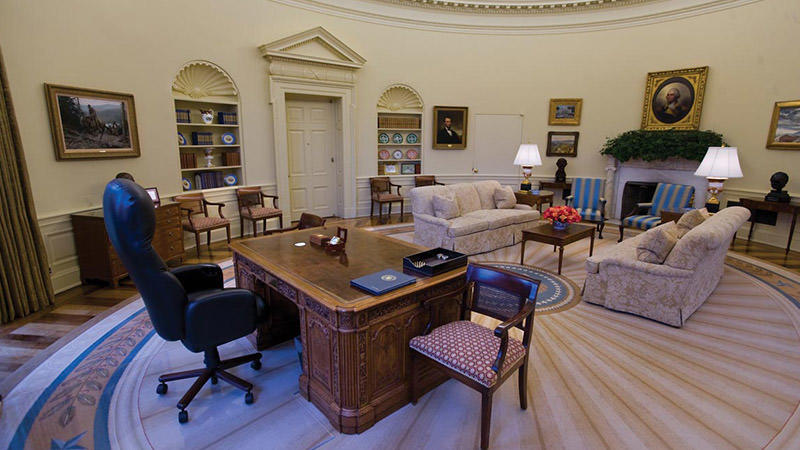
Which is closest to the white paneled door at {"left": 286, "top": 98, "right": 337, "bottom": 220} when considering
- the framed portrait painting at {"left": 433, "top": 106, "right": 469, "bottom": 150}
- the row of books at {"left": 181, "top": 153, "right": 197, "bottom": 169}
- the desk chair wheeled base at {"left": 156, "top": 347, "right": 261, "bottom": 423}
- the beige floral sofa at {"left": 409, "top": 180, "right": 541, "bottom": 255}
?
the row of books at {"left": 181, "top": 153, "right": 197, "bottom": 169}

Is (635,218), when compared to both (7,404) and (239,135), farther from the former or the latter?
(7,404)

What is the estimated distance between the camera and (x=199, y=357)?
3.02 metres

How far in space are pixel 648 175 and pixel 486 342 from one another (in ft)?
22.5

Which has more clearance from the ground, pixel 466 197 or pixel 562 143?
pixel 562 143

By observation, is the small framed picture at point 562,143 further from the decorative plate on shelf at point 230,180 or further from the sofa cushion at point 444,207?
the decorative plate on shelf at point 230,180

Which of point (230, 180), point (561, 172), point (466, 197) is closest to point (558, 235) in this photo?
point (466, 197)

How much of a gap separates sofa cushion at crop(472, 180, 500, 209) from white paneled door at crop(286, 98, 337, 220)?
A: 119 inches

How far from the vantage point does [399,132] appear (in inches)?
336

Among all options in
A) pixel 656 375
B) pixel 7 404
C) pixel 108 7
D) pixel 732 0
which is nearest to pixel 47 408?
pixel 7 404

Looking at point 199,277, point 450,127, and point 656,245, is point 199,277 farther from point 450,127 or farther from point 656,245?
point 450,127

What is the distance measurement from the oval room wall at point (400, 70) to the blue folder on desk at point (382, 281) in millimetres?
3964

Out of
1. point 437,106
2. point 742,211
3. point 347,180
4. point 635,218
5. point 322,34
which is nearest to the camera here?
point 742,211

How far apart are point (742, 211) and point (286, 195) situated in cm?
632

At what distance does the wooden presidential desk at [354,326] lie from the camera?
Result: 2.15 meters
